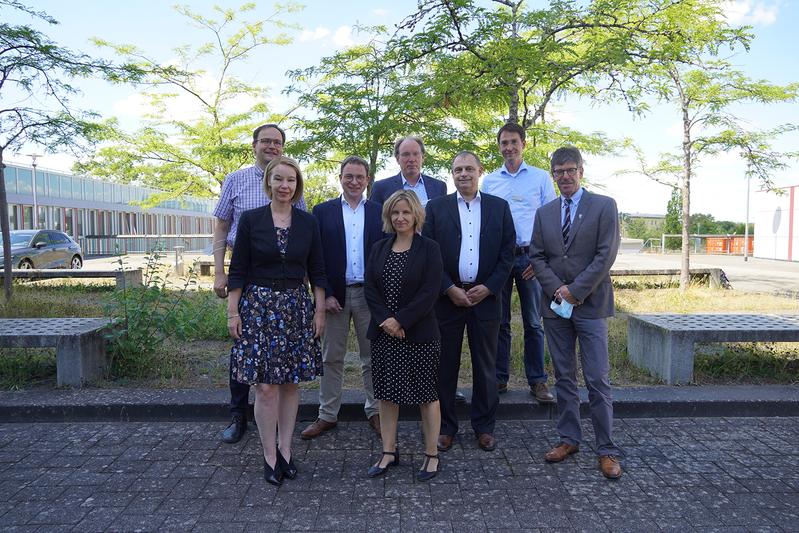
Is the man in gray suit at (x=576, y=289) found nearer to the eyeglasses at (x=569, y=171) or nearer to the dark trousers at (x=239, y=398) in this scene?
the eyeglasses at (x=569, y=171)

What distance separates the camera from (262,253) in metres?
3.92

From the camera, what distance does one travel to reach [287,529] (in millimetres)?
3252

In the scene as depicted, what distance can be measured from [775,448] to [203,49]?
1924 centimetres

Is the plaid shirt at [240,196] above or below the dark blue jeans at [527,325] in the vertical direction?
above

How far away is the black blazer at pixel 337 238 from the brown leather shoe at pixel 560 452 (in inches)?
73.7

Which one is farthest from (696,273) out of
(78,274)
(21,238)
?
(21,238)

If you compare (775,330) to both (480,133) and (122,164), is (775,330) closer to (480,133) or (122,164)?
(480,133)

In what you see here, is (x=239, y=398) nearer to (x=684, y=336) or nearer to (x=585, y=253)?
(x=585, y=253)

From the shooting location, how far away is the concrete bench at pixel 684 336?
560 cm

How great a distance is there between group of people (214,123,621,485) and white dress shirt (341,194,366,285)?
0.01 metres

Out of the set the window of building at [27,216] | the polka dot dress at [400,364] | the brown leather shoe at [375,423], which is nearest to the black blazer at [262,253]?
the polka dot dress at [400,364]

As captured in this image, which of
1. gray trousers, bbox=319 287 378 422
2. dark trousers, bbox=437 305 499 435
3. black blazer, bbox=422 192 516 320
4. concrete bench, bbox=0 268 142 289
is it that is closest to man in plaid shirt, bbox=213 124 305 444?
gray trousers, bbox=319 287 378 422

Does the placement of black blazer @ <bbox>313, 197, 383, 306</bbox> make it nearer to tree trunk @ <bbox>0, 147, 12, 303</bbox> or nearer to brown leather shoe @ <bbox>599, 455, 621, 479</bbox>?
brown leather shoe @ <bbox>599, 455, 621, 479</bbox>

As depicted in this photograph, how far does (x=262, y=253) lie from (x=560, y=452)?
2.46m
